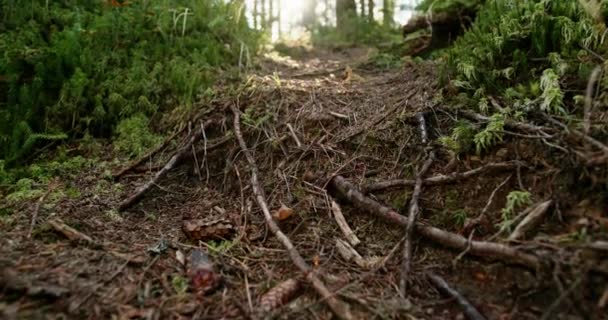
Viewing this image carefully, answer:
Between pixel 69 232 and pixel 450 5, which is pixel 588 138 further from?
pixel 450 5

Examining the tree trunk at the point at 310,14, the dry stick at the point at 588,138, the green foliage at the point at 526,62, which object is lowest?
the dry stick at the point at 588,138

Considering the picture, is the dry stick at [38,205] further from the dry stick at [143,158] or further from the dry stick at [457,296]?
the dry stick at [457,296]

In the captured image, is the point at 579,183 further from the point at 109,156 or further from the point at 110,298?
the point at 109,156

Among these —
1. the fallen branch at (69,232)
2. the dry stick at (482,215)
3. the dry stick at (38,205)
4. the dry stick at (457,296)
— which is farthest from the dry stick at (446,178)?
the dry stick at (38,205)

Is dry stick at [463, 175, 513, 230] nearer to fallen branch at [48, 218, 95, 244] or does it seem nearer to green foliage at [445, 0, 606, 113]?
green foliage at [445, 0, 606, 113]

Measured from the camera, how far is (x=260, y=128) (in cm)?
388

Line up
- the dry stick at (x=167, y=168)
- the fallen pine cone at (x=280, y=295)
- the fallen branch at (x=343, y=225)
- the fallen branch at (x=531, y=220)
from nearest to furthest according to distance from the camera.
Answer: the fallen pine cone at (x=280, y=295)
the fallen branch at (x=531, y=220)
the fallen branch at (x=343, y=225)
the dry stick at (x=167, y=168)

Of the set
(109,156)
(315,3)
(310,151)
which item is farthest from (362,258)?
(315,3)

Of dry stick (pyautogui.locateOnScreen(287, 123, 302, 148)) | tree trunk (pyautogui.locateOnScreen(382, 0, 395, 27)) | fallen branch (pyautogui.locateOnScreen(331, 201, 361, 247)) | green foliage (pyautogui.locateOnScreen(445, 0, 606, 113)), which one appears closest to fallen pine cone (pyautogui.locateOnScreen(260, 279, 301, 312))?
fallen branch (pyautogui.locateOnScreen(331, 201, 361, 247))

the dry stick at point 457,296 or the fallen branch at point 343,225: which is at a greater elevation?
the fallen branch at point 343,225

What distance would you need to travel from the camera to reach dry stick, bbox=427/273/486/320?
2.08 metres

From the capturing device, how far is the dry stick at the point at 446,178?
8.81ft

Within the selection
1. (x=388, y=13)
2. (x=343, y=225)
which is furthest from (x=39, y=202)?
(x=388, y=13)

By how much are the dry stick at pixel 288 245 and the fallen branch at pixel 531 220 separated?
3.65ft
